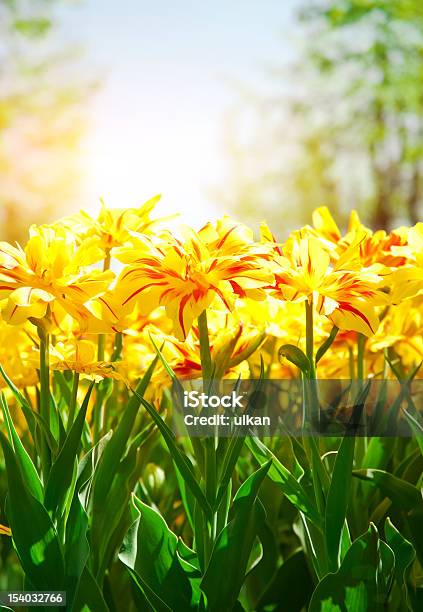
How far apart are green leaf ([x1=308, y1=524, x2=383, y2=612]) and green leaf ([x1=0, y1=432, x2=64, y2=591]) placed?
20 centimetres

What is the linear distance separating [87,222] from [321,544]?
14.7 inches

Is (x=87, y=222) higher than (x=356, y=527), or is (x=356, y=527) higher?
(x=87, y=222)

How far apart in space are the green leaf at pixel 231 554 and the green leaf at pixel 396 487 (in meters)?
0.13

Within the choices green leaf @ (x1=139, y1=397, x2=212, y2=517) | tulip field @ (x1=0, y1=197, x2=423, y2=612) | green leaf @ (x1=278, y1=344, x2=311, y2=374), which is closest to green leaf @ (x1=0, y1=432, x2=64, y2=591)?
tulip field @ (x1=0, y1=197, x2=423, y2=612)

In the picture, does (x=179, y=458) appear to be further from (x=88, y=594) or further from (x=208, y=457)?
(x=88, y=594)

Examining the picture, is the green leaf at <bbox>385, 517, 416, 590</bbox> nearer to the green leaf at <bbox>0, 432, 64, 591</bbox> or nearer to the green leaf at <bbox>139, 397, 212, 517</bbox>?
the green leaf at <bbox>139, 397, 212, 517</bbox>

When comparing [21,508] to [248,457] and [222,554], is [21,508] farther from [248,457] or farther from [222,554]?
[248,457]

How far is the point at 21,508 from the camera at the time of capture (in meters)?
0.59

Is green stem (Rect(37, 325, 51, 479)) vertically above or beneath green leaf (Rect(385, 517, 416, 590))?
above

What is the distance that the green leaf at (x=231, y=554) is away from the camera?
0.59 m

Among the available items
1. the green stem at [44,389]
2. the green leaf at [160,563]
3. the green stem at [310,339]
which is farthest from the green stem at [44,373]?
the green stem at [310,339]

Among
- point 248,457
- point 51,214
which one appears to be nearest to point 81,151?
point 51,214

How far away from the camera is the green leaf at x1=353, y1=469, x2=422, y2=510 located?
2.22 ft

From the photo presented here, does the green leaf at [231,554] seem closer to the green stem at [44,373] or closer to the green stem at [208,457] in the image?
the green stem at [208,457]
